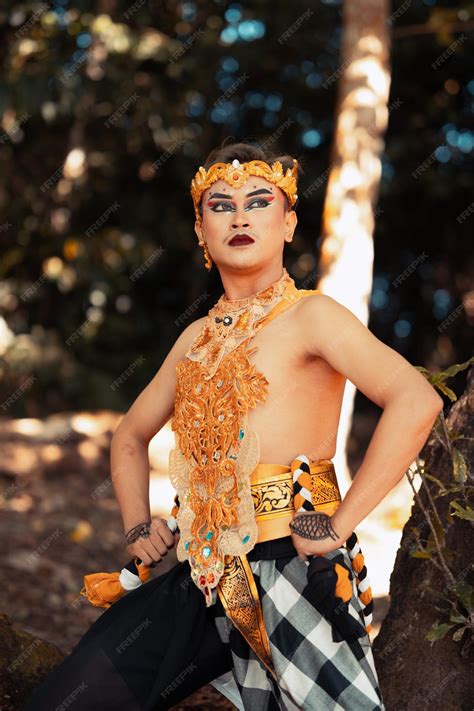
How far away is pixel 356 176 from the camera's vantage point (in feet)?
17.1

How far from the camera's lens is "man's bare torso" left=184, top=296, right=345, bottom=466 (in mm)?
2070

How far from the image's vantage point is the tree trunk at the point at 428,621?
7.72 ft

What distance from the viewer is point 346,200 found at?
5.22 meters

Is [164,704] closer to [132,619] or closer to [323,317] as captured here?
[132,619]

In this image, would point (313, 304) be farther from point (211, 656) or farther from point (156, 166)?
point (156, 166)

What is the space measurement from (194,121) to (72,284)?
3.09 metres

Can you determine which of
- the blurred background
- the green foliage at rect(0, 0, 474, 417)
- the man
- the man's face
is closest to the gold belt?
the man

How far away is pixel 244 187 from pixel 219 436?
25.0 inches

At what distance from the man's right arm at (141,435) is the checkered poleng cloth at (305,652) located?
1.52 ft

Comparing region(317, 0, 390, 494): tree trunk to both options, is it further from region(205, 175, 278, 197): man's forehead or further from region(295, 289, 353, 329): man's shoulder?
region(295, 289, 353, 329): man's shoulder

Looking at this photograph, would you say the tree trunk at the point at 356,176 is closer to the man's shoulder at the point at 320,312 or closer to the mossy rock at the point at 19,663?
the mossy rock at the point at 19,663

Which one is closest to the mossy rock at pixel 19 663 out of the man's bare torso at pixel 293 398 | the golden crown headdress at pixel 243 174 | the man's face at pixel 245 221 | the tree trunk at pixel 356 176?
the man's bare torso at pixel 293 398

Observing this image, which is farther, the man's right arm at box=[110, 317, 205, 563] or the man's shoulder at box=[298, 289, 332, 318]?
the man's right arm at box=[110, 317, 205, 563]

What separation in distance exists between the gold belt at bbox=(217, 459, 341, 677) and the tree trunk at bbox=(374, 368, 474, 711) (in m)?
0.53
